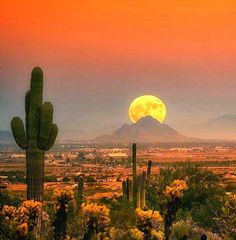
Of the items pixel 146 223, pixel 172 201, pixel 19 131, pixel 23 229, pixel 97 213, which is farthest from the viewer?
pixel 19 131

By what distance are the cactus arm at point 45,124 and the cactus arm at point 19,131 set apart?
61 centimetres

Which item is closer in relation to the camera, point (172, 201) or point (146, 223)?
point (146, 223)

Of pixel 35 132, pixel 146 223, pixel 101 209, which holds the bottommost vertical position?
pixel 146 223

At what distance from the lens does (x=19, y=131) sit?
21938 mm

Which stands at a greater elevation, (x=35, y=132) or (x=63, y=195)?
(x=35, y=132)

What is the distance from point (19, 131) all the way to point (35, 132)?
612 millimetres

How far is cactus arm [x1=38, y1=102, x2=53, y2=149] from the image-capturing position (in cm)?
2158

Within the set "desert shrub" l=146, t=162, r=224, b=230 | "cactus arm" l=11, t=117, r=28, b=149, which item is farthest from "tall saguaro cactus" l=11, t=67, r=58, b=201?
"desert shrub" l=146, t=162, r=224, b=230

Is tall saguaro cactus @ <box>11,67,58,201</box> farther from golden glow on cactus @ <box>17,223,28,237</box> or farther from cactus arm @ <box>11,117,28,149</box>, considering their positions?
golden glow on cactus @ <box>17,223,28,237</box>

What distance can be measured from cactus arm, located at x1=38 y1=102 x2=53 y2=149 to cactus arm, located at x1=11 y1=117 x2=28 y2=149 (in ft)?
2.01

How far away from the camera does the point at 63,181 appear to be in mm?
70688

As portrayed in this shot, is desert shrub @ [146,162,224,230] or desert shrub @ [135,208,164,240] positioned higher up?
desert shrub @ [135,208,164,240]

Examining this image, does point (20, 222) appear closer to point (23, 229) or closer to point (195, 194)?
point (23, 229)

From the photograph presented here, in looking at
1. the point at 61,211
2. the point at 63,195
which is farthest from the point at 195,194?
the point at 61,211
